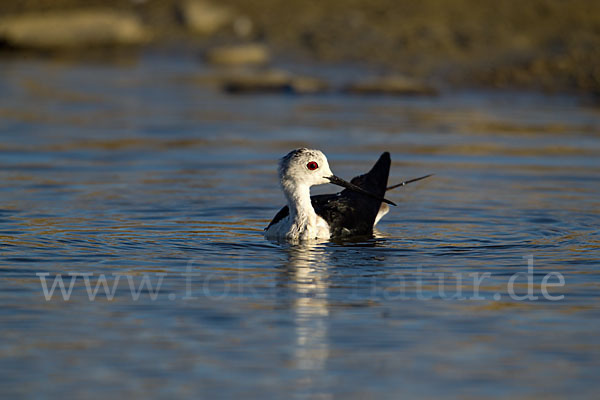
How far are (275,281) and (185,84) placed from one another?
1460 centimetres

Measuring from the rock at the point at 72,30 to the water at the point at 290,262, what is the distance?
945cm

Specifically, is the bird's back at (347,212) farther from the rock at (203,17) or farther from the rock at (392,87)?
the rock at (203,17)

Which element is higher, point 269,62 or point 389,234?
point 269,62

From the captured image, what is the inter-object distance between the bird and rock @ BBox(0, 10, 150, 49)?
17805mm

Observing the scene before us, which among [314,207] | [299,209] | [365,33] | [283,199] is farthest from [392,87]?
[299,209]

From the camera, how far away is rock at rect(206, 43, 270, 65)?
2530cm

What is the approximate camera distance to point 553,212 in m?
11.8

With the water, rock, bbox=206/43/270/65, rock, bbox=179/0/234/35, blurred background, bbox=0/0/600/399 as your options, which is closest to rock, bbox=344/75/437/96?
blurred background, bbox=0/0/600/399

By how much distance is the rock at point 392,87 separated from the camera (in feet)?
69.8

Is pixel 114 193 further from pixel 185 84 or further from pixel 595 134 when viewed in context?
pixel 185 84

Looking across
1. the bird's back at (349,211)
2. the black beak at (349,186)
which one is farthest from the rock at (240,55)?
the black beak at (349,186)

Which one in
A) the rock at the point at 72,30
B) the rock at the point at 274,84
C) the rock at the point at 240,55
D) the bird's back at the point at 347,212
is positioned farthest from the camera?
the rock at the point at 72,30

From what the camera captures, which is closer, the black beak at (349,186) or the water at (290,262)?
the water at (290,262)

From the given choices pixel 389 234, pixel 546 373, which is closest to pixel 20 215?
pixel 389 234
